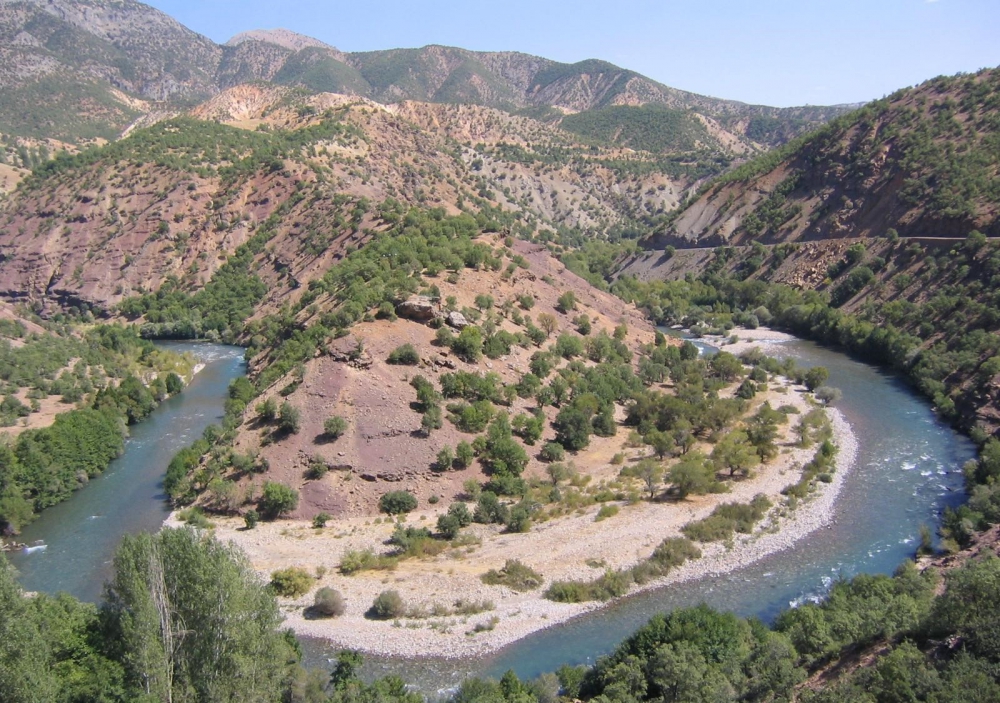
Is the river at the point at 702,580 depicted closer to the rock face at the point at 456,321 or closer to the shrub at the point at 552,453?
the shrub at the point at 552,453

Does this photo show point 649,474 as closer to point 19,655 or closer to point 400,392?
point 400,392

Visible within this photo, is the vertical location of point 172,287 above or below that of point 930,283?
below

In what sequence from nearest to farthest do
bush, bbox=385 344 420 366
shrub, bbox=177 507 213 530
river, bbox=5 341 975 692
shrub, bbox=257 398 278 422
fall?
river, bbox=5 341 975 692
shrub, bbox=177 507 213 530
shrub, bbox=257 398 278 422
bush, bbox=385 344 420 366

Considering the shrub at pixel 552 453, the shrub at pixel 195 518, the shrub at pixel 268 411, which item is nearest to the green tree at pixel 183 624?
the shrub at pixel 195 518

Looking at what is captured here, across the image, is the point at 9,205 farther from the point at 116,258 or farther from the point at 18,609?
the point at 18,609

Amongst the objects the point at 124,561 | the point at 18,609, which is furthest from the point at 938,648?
the point at 18,609

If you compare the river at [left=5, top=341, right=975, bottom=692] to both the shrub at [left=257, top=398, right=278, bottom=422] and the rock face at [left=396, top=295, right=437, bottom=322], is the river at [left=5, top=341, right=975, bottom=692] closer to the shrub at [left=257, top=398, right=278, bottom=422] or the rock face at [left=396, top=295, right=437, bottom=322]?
the shrub at [left=257, top=398, right=278, bottom=422]

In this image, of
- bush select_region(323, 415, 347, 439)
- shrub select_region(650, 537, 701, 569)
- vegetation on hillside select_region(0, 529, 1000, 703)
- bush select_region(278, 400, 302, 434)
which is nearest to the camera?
vegetation on hillside select_region(0, 529, 1000, 703)

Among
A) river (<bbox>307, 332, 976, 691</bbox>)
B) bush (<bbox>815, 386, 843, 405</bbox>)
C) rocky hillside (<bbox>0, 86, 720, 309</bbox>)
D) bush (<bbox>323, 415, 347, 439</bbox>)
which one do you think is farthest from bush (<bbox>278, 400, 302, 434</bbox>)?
rocky hillside (<bbox>0, 86, 720, 309</bbox>)
